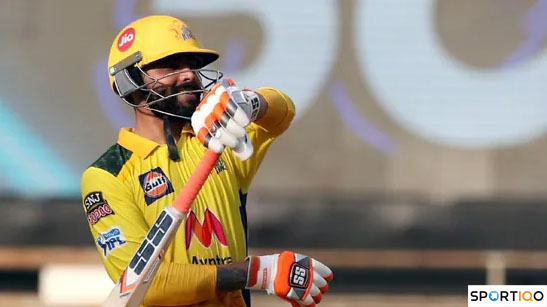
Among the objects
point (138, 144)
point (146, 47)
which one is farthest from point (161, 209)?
point (146, 47)

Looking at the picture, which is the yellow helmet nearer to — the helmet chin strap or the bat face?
the helmet chin strap

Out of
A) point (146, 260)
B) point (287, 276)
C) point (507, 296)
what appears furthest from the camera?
point (507, 296)

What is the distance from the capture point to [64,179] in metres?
8.02

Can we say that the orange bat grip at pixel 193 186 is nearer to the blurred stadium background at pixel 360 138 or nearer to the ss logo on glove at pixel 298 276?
the ss logo on glove at pixel 298 276

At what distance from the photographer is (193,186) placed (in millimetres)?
2609

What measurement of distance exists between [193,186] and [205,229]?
259 mm

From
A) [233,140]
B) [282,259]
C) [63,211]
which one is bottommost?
[282,259]

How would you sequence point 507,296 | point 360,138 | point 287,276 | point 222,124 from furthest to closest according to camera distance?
point 360,138, point 507,296, point 287,276, point 222,124

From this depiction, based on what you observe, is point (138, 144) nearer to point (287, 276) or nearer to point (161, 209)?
point (161, 209)

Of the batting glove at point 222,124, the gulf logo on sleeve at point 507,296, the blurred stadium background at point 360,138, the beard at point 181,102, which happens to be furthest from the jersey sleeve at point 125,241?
the blurred stadium background at point 360,138

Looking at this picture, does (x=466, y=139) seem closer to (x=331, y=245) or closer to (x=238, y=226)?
(x=331, y=245)

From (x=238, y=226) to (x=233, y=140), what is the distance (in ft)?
1.53

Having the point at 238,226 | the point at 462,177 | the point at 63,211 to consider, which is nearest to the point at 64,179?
the point at 63,211

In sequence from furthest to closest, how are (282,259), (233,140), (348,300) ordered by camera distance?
(348,300) < (282,259) < (233,140)
